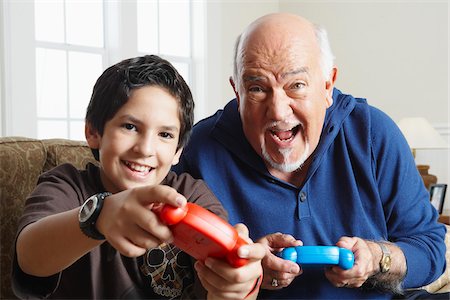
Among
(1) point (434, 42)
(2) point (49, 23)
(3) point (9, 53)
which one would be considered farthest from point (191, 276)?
(1) point (434, 42)

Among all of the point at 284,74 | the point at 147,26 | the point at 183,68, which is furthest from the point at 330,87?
the point at 183,68

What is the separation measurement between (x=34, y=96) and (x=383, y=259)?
2774mm

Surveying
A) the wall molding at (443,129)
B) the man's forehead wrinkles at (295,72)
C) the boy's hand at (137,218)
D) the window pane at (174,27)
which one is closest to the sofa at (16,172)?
the man's forehead wrinkles at (295,72)

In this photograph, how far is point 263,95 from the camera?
1.56 meters

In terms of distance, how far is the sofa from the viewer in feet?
4.88

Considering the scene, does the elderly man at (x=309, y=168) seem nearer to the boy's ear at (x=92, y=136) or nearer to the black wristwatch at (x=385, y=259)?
the black wristwatch at (x=385, y=259)

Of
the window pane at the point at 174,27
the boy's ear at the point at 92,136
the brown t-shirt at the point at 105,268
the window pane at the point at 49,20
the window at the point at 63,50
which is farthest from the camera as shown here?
the window pane at the point at 174,27

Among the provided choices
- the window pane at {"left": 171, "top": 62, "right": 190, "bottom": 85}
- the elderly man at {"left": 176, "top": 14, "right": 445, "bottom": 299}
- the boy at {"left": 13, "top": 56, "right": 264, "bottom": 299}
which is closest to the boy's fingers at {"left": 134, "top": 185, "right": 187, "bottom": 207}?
the boy at {"left": 13, "top": 56, "right": 264, "bottom": 299}

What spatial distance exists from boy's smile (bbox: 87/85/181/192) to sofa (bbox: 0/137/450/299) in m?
0.39

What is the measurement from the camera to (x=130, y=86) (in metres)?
1.23

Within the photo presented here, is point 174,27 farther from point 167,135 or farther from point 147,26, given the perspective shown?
point 167,135

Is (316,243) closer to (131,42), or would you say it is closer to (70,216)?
(70,216)

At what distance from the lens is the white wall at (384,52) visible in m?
4.38

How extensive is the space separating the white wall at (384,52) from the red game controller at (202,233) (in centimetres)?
376
